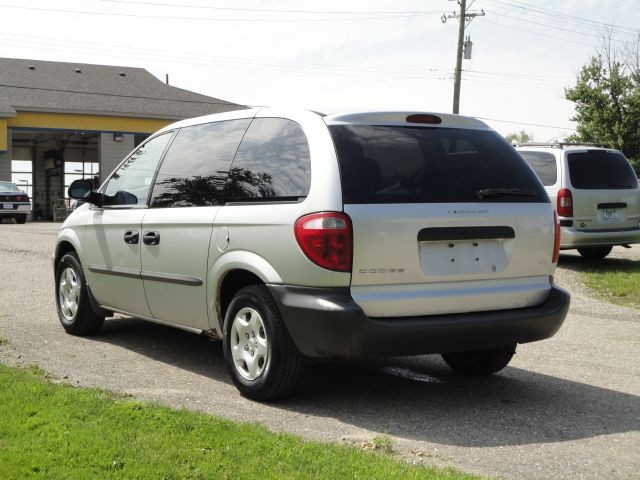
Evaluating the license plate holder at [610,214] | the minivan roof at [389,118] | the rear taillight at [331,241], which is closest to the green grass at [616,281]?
the license plate holder at [610,214]

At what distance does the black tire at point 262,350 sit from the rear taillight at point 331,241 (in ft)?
1.70

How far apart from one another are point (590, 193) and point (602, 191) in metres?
0.22

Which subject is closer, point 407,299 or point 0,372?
point 407,299

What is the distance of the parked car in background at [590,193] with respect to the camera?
13273 mm

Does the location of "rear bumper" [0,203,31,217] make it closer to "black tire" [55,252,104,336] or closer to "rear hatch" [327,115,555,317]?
"black tire" [55,252,104,336]

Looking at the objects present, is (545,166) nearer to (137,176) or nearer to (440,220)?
(137,176)

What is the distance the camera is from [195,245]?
5883 millimetres

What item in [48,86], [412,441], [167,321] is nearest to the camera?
[412,441]

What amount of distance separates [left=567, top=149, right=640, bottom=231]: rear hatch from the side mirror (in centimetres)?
825

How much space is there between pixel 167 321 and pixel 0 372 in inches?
48.5

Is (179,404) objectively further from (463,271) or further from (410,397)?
(463,271)

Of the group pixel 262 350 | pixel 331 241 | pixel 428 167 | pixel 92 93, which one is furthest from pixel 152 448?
pixel 92 93

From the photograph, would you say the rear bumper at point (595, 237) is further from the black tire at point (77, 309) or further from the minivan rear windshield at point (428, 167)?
the black tire at point (77, 309)

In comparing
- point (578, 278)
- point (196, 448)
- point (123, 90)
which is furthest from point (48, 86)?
point (196, 448)
